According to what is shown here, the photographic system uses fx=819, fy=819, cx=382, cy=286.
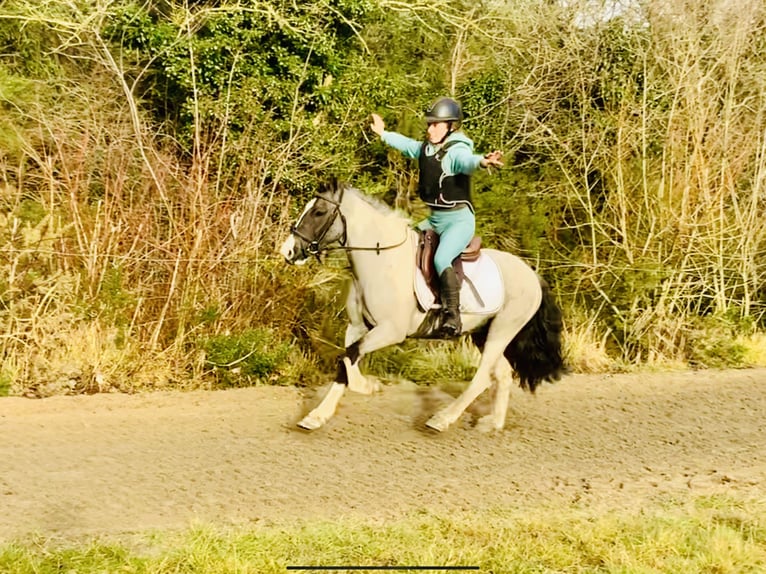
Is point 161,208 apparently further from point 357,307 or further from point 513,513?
point 513,513

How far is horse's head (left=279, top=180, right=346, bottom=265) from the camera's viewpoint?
5.93 meters

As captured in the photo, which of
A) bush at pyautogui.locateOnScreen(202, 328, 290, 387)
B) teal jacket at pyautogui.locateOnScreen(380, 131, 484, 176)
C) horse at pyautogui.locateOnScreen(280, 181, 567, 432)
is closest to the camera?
teal jacket at pyautogui.locateOnScreen(380, 131, 484, 176)

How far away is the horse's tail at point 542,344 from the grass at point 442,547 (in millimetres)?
2177

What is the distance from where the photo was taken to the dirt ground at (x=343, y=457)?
4.93m

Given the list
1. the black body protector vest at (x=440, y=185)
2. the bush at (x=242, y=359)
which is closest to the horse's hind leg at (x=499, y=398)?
the black body protector vest at (x=440, y=185)

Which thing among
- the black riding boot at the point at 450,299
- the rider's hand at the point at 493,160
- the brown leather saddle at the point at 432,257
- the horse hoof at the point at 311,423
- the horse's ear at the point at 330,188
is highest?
the rider's hand at the point at 493,160

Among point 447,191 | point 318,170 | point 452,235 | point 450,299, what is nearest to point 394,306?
point 450,299

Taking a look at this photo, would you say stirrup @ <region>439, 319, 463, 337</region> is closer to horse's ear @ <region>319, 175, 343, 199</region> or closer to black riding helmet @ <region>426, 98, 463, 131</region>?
horse's ear @ <region>319, 175, 343, 199</region>

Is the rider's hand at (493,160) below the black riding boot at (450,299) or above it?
above

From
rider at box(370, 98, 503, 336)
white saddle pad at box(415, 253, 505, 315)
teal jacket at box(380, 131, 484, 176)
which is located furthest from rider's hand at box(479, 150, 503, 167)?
white saddle pad at box(415, 253, 505, 315)

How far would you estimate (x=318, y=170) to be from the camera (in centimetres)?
1062

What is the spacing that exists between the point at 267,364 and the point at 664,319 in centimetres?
486

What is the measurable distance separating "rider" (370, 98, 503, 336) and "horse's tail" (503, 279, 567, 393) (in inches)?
33.9

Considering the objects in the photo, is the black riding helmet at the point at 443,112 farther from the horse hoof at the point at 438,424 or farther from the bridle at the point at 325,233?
the horse hoof at the point at 438,424
